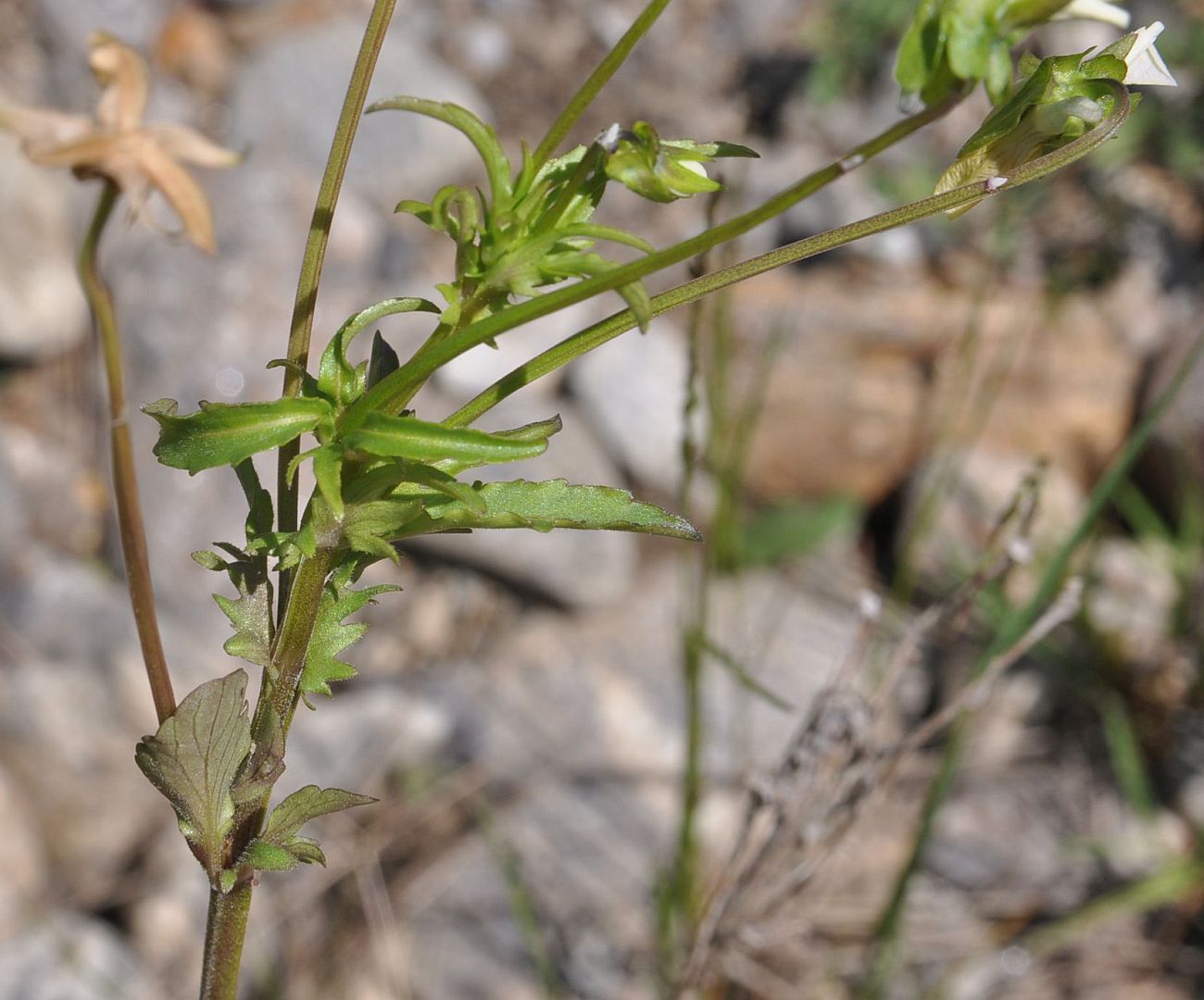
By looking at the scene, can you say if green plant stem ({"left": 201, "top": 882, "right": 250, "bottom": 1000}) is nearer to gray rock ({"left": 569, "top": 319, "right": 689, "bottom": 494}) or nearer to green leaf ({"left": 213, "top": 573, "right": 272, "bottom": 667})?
green leaf ({"left": 213, "top": 573, "right": 272, "bottom": 667})

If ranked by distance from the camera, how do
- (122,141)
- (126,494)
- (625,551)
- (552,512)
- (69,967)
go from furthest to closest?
1. (625,551)
2. (69,967)
3. (122,141)
4. (126,494)
5. (552,512)

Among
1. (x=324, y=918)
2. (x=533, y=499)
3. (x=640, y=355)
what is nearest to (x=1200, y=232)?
(x=640, y=355)

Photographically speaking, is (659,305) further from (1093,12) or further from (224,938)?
(224,938)

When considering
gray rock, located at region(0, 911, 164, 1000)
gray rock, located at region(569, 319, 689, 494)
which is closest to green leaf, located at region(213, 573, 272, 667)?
gray rock, located at region(0, 911, 164, 1000)

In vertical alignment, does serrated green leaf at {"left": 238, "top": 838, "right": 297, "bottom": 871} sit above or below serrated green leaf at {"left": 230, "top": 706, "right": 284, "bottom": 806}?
below

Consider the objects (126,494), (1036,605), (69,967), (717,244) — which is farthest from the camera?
(69,967)

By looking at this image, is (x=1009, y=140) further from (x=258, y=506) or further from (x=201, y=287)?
(x=201, y=287)

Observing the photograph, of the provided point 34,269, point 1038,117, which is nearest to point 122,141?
point 1038,117

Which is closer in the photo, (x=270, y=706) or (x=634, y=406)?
(x=270, y=706)
